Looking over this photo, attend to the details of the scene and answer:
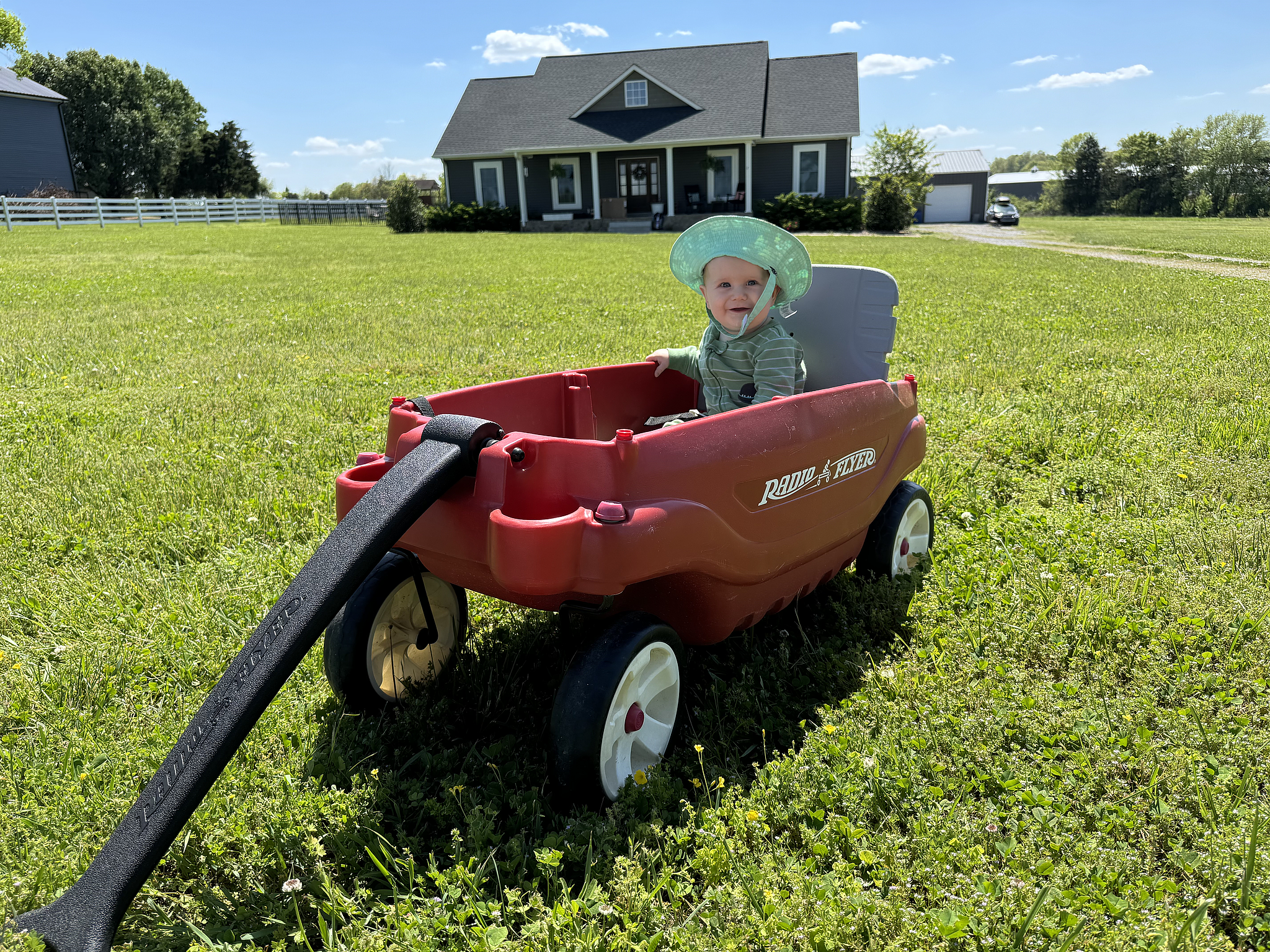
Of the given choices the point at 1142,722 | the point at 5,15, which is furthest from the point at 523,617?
the point at 5,15

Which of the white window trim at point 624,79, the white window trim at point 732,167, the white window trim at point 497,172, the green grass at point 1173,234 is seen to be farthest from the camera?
the white window trim at point 497,172

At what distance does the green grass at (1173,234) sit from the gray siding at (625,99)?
1434 cm

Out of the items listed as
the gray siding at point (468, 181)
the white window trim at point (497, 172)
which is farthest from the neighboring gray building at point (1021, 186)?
the white window trim at point (497, 172)

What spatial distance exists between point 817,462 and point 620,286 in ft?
32.6

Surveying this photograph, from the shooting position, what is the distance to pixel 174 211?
36.4 metres

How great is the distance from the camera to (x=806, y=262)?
3.14 m

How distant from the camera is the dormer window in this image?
33.7 meters

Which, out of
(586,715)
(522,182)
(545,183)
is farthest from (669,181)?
(586,715)

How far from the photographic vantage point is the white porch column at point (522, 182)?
105 feet

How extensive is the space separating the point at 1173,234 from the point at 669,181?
16064mm

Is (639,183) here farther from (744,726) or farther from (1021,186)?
(1021,186)

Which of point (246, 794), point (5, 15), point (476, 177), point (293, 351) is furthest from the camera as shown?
point (5, 15)

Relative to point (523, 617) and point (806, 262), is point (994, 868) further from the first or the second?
point (806, 262)

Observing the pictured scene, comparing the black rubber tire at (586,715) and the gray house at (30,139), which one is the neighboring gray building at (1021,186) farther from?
the black rubber tire at (586,715)
